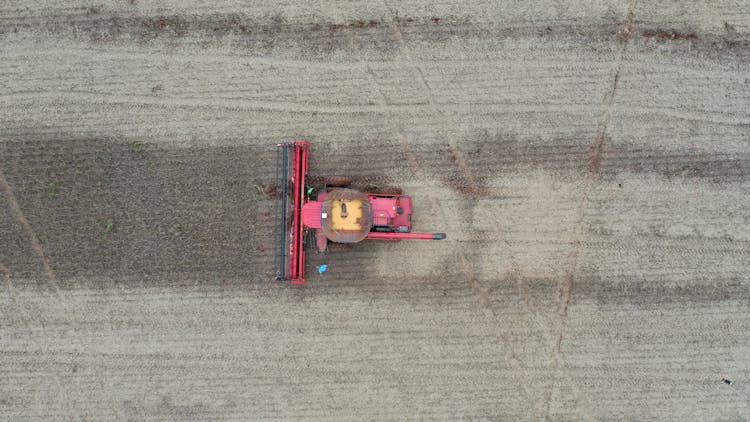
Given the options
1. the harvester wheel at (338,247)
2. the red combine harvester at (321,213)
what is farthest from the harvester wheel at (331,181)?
the harvester wheel at (338,247)

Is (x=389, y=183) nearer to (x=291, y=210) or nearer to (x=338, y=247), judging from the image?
(x=338, y=247)

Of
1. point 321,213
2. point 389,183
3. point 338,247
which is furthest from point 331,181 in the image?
point 338,247

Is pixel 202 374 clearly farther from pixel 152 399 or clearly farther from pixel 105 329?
pixel 105 329

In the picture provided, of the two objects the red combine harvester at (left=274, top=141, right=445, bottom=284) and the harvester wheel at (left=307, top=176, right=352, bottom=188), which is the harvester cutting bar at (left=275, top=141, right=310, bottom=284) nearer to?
the red combine harvester at (left=274, top=141, right=445, bottom=284)

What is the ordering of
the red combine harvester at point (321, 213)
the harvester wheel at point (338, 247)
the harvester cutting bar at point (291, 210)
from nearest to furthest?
the red combine harvester at point (321, 213) < the harvester cutting bar at point (291, 210) < the harvester wheel at point (338, 247)

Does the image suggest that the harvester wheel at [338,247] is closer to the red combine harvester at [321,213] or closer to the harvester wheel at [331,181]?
the red combine harvester at [321,213]

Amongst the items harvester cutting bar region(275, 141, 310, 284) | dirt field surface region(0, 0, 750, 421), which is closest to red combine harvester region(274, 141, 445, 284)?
harvester cutting bar region(275, 141, 310, 284)
